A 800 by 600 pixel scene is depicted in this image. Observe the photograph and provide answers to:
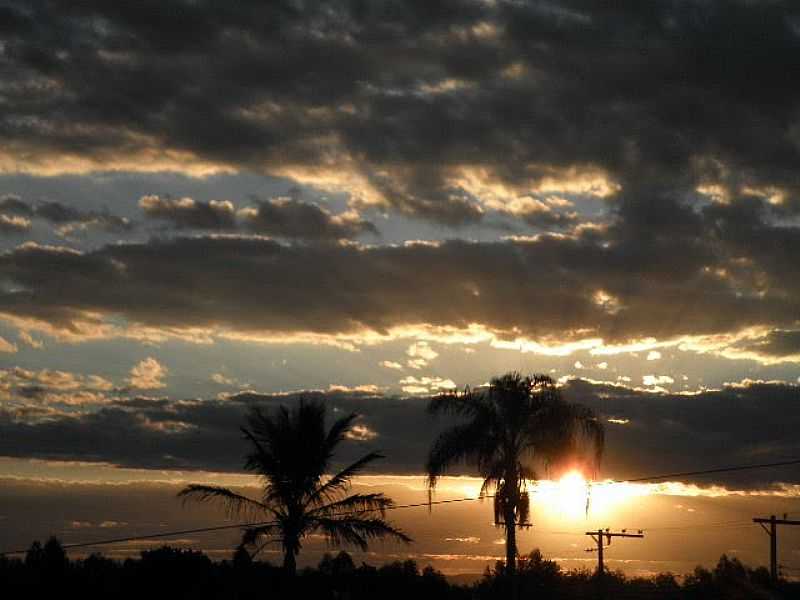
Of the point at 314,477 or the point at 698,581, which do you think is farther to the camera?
the point at 698,581

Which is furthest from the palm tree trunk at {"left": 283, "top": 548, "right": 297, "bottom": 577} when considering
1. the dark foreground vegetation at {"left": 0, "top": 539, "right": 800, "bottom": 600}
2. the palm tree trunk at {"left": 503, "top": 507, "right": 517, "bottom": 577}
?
the palm tree trunk at {"left": 503, "top": 507, "right": 517, "bottom": 577}

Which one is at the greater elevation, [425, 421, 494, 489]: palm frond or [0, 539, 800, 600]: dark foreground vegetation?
[425, 421, 494, 489]: palm frond

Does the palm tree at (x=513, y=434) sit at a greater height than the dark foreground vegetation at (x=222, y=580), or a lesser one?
greater

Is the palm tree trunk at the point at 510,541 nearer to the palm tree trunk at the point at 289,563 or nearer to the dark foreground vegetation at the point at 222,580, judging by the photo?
the dark foreground vegetation at the point at 222,580

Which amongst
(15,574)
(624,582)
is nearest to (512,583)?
(15,574)

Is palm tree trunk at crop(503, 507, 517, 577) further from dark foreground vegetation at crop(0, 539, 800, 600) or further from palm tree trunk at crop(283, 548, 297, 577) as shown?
palm tree trunk at crop(283, 548, 297, 577)

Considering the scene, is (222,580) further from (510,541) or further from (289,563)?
(510,541)

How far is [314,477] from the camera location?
35438 millimetres

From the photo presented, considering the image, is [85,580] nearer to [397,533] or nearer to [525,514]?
[397,533]

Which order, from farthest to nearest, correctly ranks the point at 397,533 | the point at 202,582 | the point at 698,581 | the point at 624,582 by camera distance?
the point at 624,582
the point at 698,581
the point at 202,582
the point at 397,533

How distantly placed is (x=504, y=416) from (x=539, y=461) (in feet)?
6.63

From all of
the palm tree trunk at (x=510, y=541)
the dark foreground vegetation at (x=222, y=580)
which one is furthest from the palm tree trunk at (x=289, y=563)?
the palm tree trunk at (x=510, y=541)

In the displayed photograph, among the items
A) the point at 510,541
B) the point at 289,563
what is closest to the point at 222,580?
the point at 289,563

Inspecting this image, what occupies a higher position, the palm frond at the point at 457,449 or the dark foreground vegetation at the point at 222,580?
the palm frond at the point at 457,449
